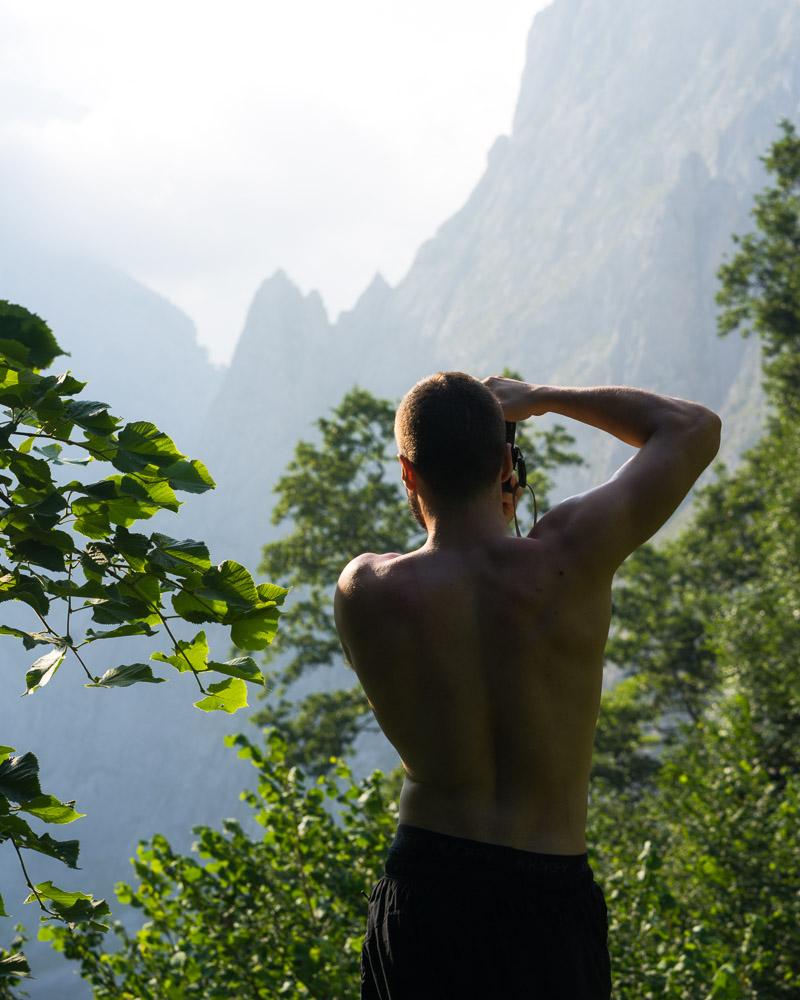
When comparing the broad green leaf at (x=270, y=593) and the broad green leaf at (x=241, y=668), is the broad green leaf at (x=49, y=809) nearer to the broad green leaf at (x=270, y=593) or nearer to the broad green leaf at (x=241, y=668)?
the broad green leaf at (x=241, y=668)

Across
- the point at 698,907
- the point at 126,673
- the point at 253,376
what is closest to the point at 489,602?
the point at 126,673

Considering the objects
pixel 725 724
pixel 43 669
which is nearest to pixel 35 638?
pixel 43 669

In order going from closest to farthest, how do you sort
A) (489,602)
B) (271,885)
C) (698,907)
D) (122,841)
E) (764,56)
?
(489,602), (271,885), (698,907), (122,841), (764,56)

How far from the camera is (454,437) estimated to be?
236 cm

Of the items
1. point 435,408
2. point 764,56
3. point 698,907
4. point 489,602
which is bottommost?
point 489,602

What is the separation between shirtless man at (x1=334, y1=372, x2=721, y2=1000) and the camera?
2.24m

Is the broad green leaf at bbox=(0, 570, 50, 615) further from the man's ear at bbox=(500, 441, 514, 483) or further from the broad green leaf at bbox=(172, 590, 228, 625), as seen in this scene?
the man's ear at bbox=(500, 441, 514, 483)

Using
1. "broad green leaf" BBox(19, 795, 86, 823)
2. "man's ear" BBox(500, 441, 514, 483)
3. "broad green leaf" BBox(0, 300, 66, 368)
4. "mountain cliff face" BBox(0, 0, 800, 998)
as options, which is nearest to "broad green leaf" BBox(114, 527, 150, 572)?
"broad green leaf" BBox(0, 300, 66, 368)

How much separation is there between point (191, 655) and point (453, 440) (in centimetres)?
70

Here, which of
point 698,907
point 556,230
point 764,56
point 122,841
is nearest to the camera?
point 698,907

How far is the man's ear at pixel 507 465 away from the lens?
2.43m

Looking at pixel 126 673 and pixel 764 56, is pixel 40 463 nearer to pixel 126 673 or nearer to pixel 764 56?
pixel 126 673

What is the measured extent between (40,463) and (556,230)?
564 ft

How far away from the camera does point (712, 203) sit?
137500mm
